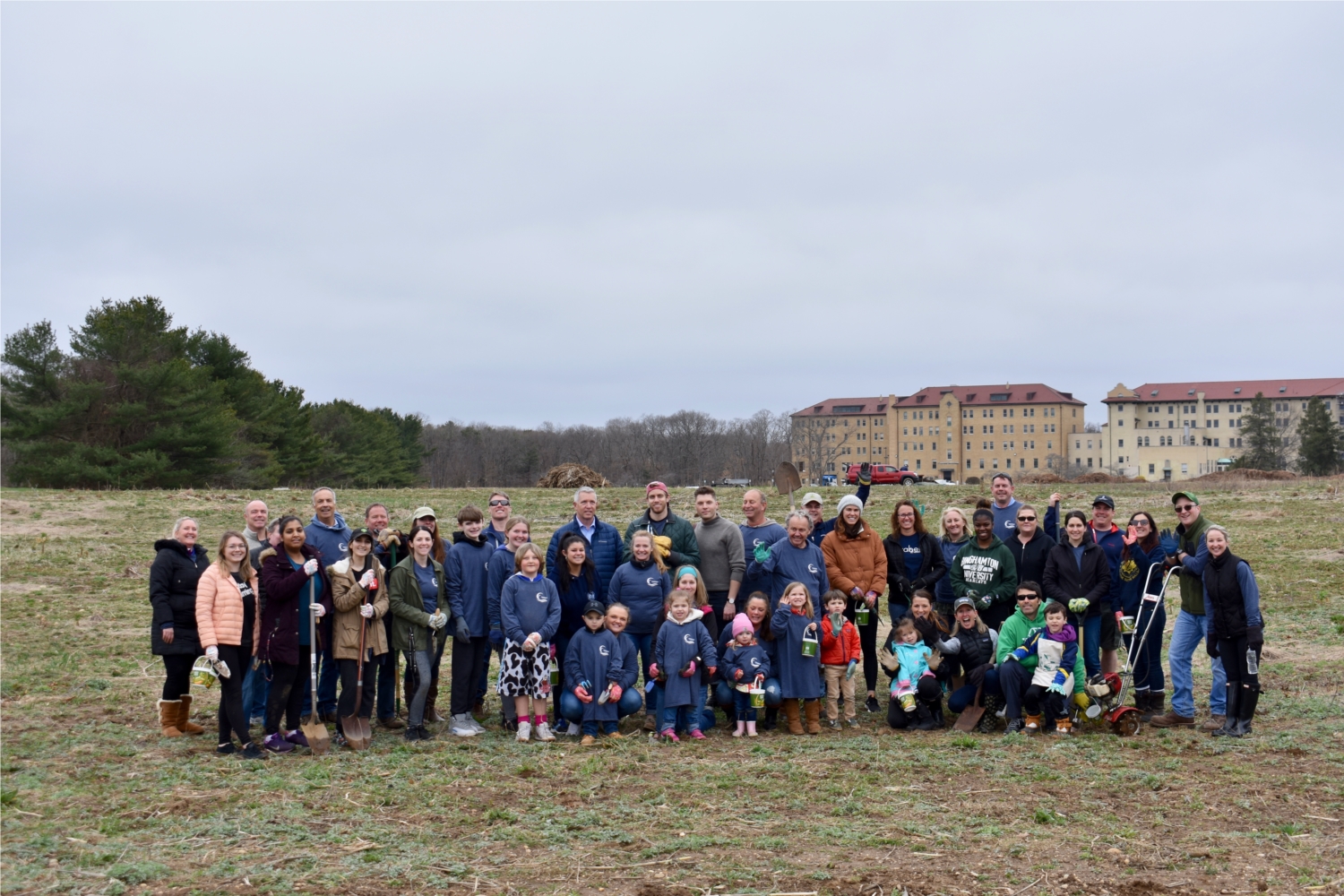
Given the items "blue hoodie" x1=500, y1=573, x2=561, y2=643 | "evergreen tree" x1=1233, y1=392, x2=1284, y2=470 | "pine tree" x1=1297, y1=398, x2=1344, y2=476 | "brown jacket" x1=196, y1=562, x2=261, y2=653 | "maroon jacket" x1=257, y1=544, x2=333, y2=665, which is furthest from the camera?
"evergreen tree" x1=1233, y1=392, x2=1284, y2=470

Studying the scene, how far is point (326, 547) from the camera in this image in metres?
8.29

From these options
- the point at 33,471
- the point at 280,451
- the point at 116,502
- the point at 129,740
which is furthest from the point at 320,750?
the point at 280,451

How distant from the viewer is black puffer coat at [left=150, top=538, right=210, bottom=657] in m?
7.62

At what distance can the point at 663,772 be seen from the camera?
23.2 ft

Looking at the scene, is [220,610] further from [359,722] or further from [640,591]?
[640,591]

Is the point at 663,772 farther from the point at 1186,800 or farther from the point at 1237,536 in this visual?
the point at 1237,536

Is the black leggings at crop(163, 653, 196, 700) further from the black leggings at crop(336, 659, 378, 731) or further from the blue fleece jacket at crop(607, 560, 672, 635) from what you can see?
the blue fleece jacket at crop(607, 560, 672, 635)

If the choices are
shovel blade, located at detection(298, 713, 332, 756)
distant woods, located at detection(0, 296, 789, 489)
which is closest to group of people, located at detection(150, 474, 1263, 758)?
shovel blade, located at detection(298, 713, 332, 756)

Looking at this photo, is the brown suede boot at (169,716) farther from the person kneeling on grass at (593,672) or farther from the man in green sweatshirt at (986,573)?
the man in green sweatshirt at (986,573)

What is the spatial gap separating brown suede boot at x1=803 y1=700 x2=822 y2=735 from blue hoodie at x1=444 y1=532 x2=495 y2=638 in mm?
2741

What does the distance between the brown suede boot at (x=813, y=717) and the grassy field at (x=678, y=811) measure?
1.08 feet

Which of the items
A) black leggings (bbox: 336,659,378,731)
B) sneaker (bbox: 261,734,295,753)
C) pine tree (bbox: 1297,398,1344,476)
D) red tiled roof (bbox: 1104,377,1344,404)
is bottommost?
sneaker (bbox: 261,734,295,753)

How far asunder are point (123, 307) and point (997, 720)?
4434 centimetres

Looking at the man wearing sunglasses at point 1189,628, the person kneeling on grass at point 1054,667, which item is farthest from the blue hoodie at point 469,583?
the man wearing sunglasses at point 1189,628
